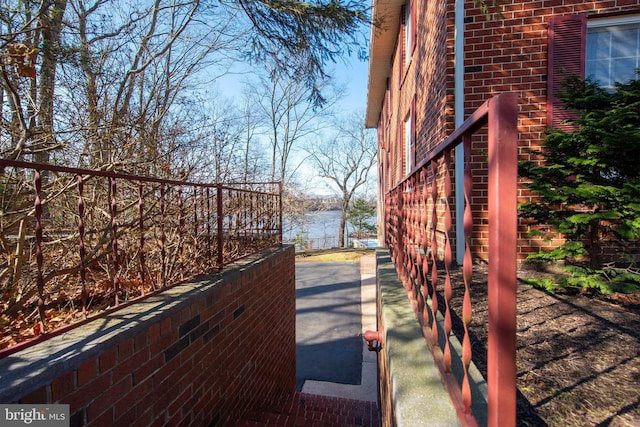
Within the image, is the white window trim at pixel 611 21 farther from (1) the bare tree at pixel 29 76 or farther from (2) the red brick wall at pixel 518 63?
(1) the bare tree at pixel 29 76

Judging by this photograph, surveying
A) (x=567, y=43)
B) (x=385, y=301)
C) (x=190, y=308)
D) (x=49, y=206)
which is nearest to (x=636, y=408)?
(x=385, y=301)

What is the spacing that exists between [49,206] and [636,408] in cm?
414

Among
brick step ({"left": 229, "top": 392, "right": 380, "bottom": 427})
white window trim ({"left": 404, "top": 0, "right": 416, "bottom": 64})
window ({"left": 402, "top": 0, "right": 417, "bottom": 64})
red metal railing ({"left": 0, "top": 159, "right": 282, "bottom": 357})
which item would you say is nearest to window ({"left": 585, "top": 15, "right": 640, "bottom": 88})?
window ({"left": 402, "top": 0, "right": 417, "bottom": 64})

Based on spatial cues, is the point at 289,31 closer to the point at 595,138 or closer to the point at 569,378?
the point at 595,138

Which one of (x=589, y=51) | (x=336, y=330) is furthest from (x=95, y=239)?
(x=336, y=330)

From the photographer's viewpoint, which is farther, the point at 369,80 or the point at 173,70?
the point at 369,80

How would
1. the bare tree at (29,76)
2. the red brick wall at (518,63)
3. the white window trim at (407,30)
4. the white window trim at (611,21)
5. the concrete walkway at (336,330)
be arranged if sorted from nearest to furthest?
the bare tree at (29,76) < the white window trim at (611,21) < the red brick wall at (518,63) < the concrete walkway at (336,330) < the white window trim at (407,30)

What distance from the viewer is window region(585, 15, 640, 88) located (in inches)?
140

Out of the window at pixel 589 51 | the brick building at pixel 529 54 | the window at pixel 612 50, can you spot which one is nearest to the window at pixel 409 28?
the brick building at pixel 529 54

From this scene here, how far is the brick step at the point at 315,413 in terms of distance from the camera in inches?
138

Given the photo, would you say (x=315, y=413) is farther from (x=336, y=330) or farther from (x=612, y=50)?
(x=612, y=50)

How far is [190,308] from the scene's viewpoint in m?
2.37
